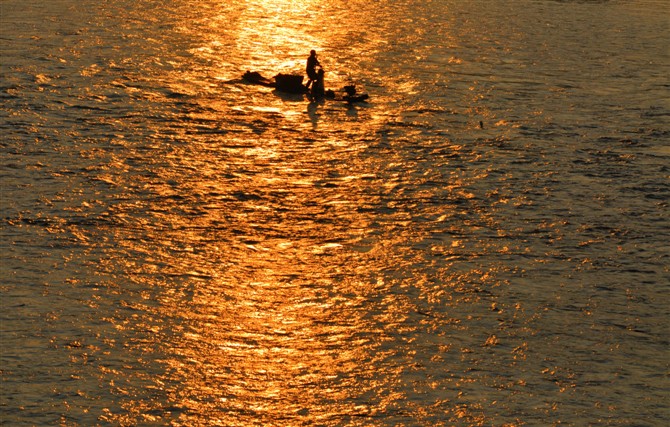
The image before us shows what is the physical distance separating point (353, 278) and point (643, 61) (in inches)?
520

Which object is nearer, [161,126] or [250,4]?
[161,126]

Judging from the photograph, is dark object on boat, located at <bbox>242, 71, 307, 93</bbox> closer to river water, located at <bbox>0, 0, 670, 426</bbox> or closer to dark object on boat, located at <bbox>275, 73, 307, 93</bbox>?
dark object on boat, located at <bbox>275, 73, 307, 93</bbox>

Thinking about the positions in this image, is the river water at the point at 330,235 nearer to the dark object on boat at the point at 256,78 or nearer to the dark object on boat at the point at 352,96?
the dark object on boat at the point at 352,96

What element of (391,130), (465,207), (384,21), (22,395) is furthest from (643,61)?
(22,395)

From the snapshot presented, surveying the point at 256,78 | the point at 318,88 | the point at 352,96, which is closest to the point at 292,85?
the point at 318,88

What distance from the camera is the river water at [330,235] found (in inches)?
344

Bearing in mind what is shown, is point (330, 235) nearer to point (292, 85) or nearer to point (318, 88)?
point (318, 88)

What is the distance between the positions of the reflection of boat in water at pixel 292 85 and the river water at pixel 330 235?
22 cm

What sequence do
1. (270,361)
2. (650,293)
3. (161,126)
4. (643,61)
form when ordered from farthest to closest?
(643,61) < (161,126) < (650,293) < (270,361)

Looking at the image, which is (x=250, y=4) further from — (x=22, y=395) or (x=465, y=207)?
(x=22, y=395)

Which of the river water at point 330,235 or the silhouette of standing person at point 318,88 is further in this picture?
the silhouette of standing person at point 318,88

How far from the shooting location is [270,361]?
29.9ft

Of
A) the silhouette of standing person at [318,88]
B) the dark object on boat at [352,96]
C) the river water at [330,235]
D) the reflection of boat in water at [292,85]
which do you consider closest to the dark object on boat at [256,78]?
the reflection of boat in water at [292,85]

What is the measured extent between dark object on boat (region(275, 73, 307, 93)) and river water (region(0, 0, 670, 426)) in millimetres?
225
